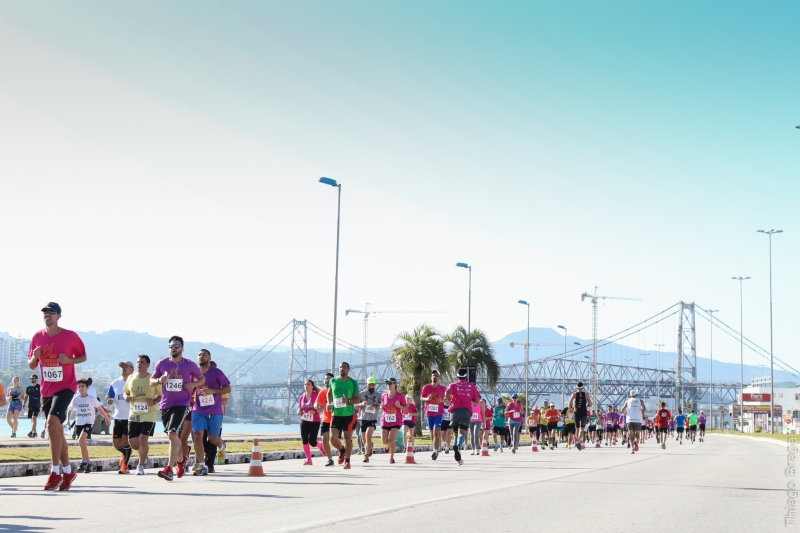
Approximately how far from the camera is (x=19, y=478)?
15039 millimetres

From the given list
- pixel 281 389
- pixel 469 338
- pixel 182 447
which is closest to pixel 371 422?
pixel 182 447

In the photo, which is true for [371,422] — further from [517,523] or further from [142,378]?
[517,523]

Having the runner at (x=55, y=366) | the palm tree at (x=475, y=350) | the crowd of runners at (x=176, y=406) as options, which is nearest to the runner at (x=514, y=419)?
the crowd of runners at (x=176, y=406)

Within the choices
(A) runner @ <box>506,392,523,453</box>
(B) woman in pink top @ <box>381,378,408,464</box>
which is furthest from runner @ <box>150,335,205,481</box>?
(A) runner @ <box>506,392,523,453</box>

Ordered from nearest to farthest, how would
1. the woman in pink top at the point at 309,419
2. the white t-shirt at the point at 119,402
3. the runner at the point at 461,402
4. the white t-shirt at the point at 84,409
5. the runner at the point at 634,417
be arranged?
the white t-shirt at the point at 119,402
the white t-shirt at the point at 84,409
the woman in pink top at the point at 309,419
the runner at the point at 461,402
the runner at the point at 634,417

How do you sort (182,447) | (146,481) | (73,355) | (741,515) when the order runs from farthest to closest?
(182,447)
(146,481)
(73,355)
(741,515)

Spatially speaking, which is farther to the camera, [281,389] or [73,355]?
[281,389]

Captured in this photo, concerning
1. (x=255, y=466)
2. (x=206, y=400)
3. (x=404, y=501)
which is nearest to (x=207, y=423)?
(x=206, y=400)

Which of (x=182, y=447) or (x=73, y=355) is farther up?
(x=73, y=355)

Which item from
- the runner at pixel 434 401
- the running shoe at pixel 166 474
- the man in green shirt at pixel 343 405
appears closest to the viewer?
the running shoe at pixel 166 474

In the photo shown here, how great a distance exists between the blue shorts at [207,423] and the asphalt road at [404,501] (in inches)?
32.0

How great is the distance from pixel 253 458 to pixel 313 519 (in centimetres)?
685

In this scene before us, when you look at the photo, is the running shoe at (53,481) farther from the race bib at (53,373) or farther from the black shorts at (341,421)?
the black shorts at (341,421)

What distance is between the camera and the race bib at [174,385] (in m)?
14.3
